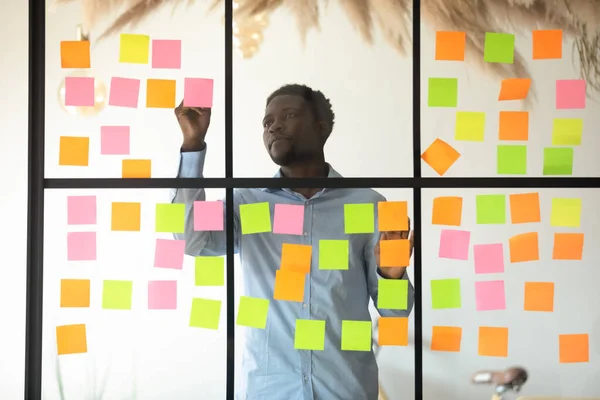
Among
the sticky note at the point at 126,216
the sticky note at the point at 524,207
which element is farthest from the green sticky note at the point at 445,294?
the sticky note at the point at 126,216

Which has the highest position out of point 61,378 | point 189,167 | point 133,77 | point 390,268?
point 133,77

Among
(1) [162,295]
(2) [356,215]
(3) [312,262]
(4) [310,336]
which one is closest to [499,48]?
(2) [356,215]

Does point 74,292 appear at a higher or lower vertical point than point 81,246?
lower

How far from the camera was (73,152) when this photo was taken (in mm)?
2197

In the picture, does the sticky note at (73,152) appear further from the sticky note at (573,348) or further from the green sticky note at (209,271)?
the sticky note at (573,348)

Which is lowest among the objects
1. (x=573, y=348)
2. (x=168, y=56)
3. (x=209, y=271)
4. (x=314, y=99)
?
(x=573, y=348)

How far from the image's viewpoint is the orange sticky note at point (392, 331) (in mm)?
2184

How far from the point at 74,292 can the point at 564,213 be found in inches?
73.6

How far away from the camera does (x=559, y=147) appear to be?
88.4 inches

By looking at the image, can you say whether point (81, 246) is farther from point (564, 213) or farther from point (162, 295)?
point (564, 213)

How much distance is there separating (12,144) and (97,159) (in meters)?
0.31

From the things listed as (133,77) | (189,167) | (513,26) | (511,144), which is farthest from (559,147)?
(133,77)

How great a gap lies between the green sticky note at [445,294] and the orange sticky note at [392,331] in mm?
136

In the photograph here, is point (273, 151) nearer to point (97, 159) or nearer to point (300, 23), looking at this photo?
point (300, 23)
